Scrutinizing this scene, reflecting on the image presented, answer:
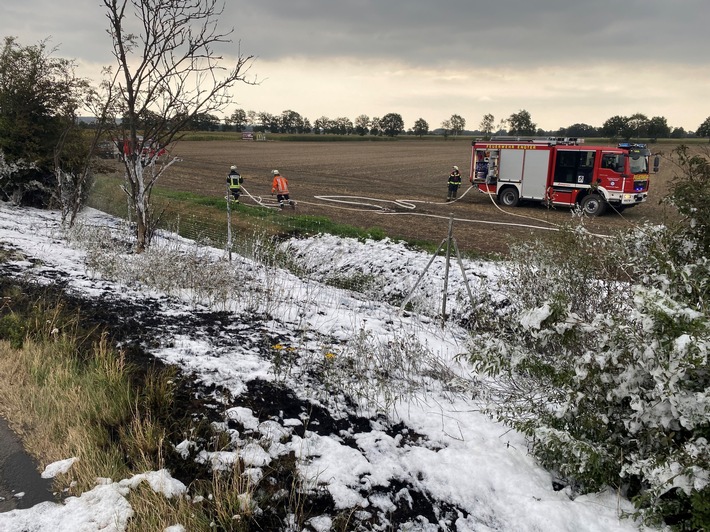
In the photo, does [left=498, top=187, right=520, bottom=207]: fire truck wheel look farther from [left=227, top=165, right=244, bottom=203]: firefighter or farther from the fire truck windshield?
[left=227, top=165, right=244, bottom=203]: firefighter

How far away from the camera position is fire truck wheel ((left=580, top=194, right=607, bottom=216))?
16.6 metres

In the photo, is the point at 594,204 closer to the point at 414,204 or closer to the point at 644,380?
the point at 414,204

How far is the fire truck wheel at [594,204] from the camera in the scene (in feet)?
54.5

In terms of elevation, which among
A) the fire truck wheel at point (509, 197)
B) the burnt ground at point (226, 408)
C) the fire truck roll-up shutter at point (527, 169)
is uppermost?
the fire truck roll-up shutter at point (527, 169)

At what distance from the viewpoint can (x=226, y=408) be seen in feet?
13.2

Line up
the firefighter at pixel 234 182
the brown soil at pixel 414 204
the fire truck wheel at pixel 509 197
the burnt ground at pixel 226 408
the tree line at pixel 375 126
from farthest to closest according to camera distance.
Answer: the tree line at pixel 375 126 < the fire truck wheel at pixel 509 197 < the firefighter at pixel 234 182 < the brown soil at pixel 414 204 < the burnt ground at pixel 226 408

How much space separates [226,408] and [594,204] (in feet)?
53.0

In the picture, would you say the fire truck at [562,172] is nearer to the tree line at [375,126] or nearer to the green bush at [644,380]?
the green bush at [644,380]

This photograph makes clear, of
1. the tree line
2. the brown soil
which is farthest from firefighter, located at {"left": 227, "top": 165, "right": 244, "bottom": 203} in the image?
the tree line

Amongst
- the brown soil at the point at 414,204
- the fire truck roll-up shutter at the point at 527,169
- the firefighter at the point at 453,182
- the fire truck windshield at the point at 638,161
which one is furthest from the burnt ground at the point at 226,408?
the fire truck windshield at the point at 638,161

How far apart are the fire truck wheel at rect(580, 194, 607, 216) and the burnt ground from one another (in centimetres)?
1412

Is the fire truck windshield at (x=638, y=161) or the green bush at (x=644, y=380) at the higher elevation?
the fire truck windshield at (x=638, y=161)

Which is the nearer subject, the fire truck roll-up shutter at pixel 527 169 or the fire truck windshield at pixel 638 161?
the fire truck windshield at pixel 638 161

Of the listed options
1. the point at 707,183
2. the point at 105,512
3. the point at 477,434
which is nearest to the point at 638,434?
the point at 477,434
